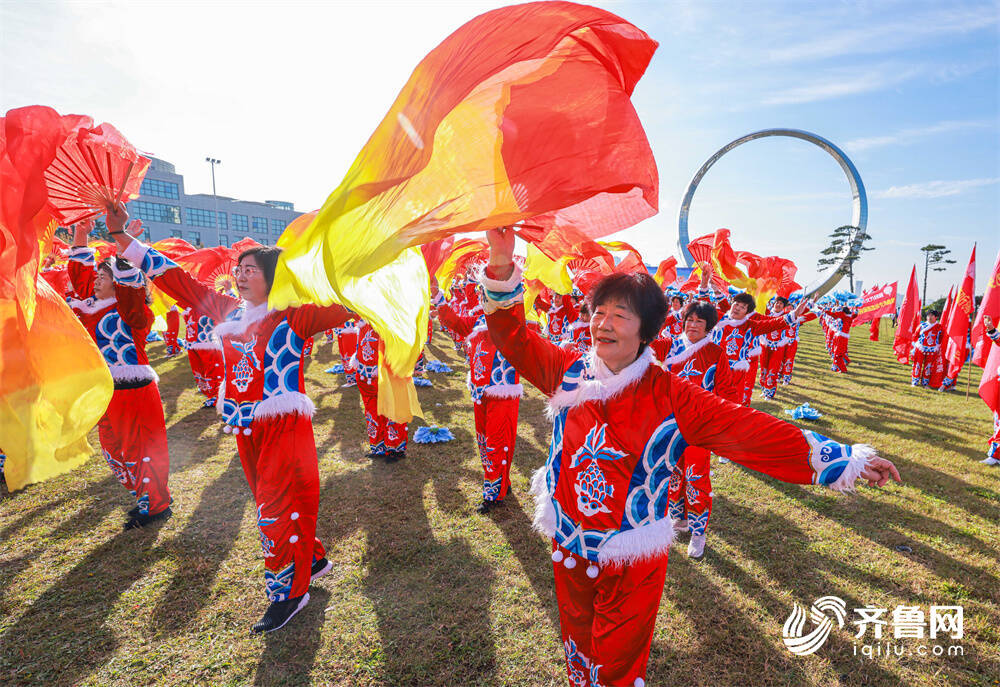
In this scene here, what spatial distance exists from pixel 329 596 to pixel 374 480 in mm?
1903

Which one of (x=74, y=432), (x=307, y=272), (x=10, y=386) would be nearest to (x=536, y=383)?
(x=307, y=272)

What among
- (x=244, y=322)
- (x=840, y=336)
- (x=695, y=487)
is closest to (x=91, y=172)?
(x=244, y=322)

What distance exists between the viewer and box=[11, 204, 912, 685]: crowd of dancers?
1.80 m

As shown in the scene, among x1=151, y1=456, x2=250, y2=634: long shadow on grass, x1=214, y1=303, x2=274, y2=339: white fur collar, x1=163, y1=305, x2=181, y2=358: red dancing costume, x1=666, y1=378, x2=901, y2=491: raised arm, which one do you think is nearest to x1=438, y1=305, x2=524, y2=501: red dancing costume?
x1=214, y1=303, x2=274, y2=339: white fur collar

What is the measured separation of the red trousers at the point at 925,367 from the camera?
449 inches

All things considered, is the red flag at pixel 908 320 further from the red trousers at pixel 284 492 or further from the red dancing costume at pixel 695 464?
the red trousers at pixel 284 492

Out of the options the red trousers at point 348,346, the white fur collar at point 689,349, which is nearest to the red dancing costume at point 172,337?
the red trousers at point 348,346

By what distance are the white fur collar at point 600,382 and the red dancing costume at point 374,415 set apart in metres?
4.08

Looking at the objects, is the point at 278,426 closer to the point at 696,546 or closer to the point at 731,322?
the point at 696,546

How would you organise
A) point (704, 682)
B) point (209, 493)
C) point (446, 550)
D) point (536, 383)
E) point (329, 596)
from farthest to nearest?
point (209, 493) → point (446, 550) → point (329, 596) → point (704, 682) → point (536, 383)

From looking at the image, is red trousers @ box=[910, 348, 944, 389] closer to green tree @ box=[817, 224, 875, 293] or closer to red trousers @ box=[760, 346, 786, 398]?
red trousers @ box=[760, 346, 786, 398]

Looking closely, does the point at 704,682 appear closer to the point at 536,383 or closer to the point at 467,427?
the point at 536,383

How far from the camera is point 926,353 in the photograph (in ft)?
37.6

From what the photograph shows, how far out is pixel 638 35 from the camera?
1.51 m
